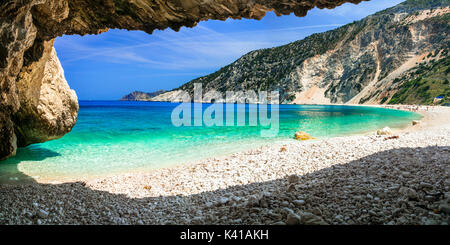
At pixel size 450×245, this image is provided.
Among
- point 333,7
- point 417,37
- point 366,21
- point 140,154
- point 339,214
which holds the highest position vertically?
point 366,21

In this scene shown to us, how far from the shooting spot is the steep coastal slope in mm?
74188

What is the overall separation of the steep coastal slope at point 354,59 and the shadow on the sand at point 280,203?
80068mm

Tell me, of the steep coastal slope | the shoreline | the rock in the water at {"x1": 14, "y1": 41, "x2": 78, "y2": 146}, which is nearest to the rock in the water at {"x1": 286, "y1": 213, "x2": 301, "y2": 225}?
the shoreline

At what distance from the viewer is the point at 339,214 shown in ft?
9.85

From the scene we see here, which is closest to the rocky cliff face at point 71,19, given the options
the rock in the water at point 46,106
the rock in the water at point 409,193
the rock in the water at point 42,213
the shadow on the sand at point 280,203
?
the rock in the water at point 46,106

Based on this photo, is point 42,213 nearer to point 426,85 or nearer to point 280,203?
point 280,203

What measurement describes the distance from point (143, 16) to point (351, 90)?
92865mm

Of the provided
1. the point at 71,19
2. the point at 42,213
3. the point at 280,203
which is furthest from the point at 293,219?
the point at 71,19

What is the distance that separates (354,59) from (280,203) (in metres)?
101

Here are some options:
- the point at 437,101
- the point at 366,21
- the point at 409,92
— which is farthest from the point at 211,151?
the point at 366,21

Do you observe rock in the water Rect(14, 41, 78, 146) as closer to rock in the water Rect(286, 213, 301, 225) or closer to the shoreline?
the shoreline

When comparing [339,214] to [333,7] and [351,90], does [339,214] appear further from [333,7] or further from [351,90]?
[351,90]

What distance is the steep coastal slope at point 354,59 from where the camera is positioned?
2921 inches

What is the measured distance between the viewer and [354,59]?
291 ft
